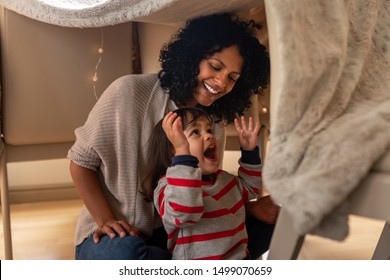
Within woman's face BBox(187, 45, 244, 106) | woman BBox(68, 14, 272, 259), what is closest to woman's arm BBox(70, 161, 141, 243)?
woman BBox(68, 14, 272, 259)

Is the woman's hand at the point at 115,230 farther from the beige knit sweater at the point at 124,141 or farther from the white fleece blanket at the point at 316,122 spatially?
the white fleece blanket at the point at 316,122

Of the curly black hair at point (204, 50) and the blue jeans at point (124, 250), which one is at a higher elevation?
the curly black hair at point (204, 50)

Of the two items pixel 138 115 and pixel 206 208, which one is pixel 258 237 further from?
pixel 138 115

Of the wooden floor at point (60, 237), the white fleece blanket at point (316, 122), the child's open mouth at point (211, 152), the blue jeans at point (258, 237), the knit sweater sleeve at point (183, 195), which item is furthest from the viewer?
the wooden floor at point (60, 237)

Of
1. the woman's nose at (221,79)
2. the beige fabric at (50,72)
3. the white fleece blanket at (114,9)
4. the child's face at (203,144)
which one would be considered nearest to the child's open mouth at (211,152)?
the child's face at (203,144)

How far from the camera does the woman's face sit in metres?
0.77

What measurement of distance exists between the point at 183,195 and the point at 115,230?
17cm

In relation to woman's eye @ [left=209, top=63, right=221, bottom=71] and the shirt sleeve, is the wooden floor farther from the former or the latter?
woman's eye @ [left=209, top=63, right=221, bottom=71]

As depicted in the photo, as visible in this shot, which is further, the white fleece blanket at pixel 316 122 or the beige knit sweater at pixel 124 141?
the beige knit sweater at pixel 124 141

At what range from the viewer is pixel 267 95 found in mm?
997

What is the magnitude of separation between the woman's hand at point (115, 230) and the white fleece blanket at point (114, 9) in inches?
14.1

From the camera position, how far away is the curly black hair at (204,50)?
79 centimetres

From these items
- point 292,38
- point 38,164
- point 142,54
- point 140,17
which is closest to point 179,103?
point 140,17

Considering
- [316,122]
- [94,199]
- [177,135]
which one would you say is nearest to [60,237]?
[94,199]
